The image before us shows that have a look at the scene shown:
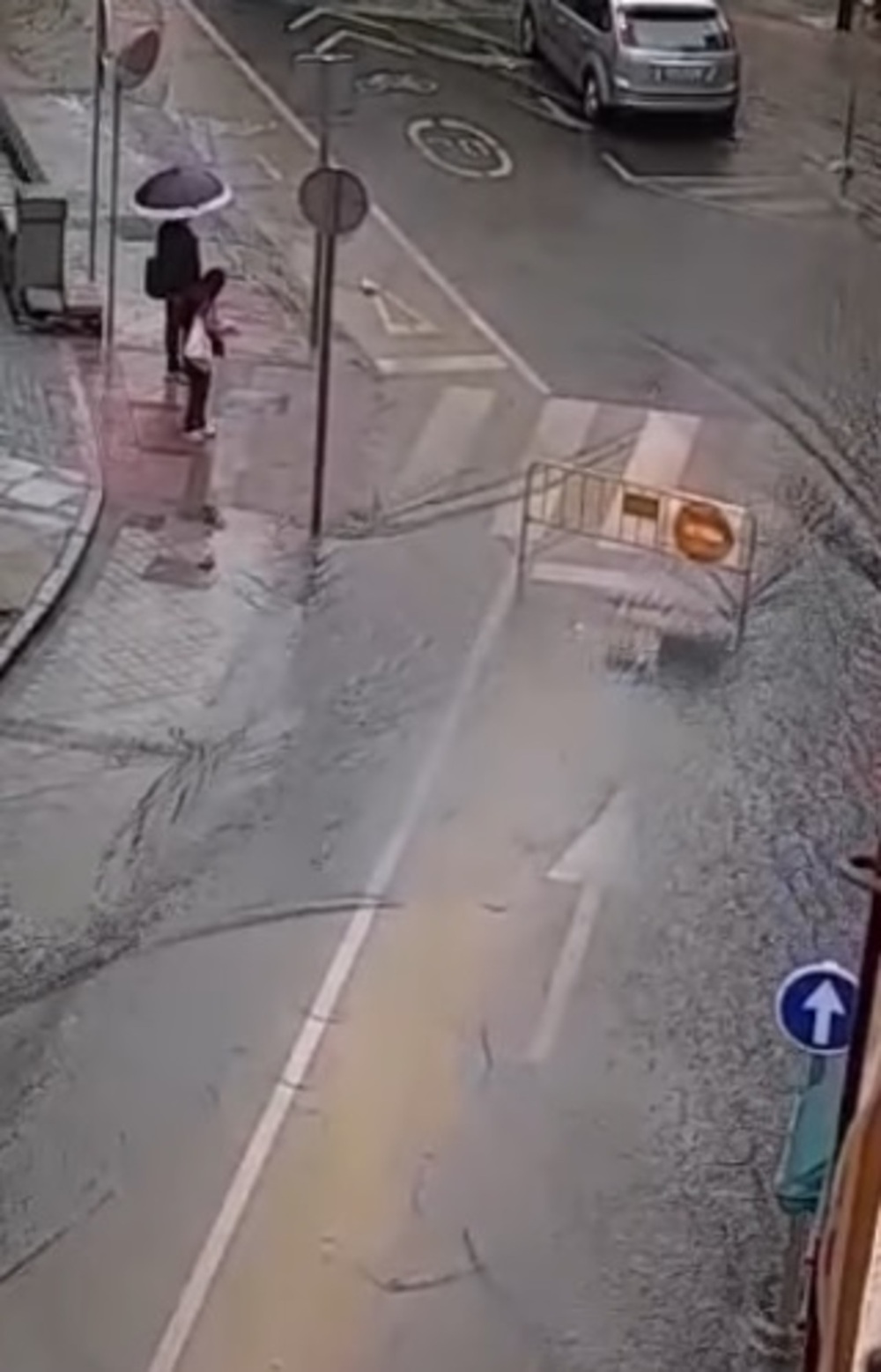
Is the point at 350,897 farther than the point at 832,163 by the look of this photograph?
No

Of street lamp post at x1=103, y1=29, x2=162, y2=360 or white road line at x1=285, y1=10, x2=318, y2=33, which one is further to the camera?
white road line at x1=285, y1=10, x2=318, y2=33

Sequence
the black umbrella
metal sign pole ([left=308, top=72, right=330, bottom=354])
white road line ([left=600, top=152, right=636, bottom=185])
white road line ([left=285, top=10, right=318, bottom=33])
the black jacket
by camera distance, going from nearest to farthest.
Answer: metal sign pole ([left=308, top=72, right=330, bottom=354])
the black umbrella
the black jacket
white road line ([left=600, top=152, right=636, bottom=185])
white road line ([left=285, top=10, right=318, bottom=33])

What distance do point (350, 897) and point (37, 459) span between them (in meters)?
6.35

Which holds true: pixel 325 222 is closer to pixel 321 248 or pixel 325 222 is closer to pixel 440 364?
pixel 321 248

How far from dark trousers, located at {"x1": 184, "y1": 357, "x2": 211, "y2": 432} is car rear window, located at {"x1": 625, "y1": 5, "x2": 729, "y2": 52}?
11.6m

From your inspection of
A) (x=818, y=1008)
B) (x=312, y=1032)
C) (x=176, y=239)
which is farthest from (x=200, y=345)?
(x=818, y=1008)

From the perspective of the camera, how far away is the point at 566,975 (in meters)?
13.9

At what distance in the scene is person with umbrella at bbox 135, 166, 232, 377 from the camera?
20750mm

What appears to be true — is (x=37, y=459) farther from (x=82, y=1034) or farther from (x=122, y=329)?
(x=82, y=1034)

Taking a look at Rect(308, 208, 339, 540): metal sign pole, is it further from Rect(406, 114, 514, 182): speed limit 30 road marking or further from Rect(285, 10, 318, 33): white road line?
Rect(285, 10, 318, 33): white road line

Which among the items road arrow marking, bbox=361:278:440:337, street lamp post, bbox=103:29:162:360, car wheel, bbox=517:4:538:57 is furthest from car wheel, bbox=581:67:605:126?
road arrow marking, bbox=361:278:440:337

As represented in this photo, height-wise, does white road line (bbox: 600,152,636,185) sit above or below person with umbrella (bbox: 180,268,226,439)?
below

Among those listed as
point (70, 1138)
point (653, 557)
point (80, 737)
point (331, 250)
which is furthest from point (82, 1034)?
point (331, 250)

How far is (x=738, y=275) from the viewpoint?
25031 mm
